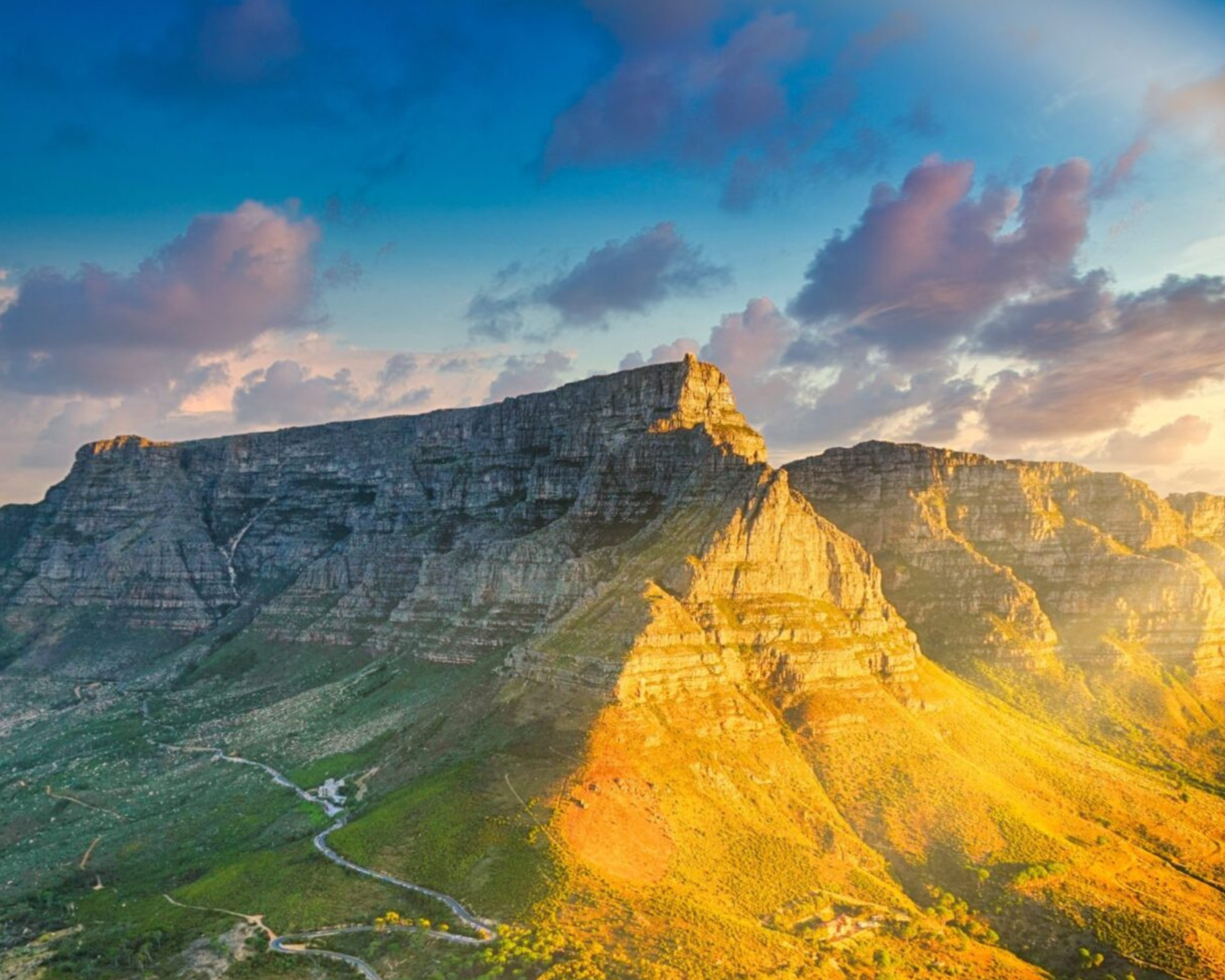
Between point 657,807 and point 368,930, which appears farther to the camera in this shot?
point 657,807

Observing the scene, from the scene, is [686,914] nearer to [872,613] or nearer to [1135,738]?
[872,613]

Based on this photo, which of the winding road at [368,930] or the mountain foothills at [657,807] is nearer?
the winding road at [368,930]

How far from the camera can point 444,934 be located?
283 feet

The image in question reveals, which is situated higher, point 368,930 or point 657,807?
point 657,807

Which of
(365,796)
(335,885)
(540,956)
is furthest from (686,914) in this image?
(365,796)

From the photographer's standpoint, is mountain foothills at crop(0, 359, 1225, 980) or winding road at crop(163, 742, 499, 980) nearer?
winding road at crop(163, 742, 499, 980)

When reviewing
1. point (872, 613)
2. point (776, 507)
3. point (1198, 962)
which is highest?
point (776, 507)

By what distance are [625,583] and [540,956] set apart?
64026 millimetres

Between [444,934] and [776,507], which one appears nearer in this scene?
[444,934]

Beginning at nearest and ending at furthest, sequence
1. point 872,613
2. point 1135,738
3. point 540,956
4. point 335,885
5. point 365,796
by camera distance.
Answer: point 540,956 < point 335,885 < point 365,796 < point 872,613 < point 1135,738

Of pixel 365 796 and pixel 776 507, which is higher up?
pixel 776 507

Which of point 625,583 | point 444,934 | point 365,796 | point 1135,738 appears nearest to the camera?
point 444,934

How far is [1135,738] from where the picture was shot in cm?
19325

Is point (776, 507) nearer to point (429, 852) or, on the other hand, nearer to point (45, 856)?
point (429, 852)
